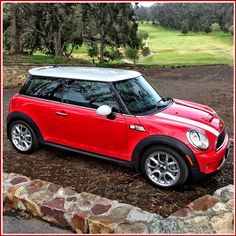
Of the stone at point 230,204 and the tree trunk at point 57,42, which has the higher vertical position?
the tree trunk at point 57,42

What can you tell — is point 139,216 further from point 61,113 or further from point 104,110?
point 61,113

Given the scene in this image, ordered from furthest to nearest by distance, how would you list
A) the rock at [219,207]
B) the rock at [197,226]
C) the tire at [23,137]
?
1. the tire at [23,137]
2. the rock at [219,207]
3. the rock at [197,226]

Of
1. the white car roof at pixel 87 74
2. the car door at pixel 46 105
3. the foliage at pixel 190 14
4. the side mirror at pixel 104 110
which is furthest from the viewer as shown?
the foliage at pixel 190 14

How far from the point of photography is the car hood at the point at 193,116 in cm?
496

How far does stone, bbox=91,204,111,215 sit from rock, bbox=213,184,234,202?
1.50 meters

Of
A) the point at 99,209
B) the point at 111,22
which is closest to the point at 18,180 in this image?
the point at 99,209

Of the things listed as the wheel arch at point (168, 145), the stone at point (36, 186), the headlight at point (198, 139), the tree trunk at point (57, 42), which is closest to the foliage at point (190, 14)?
the tree trunk at point (57, 42)

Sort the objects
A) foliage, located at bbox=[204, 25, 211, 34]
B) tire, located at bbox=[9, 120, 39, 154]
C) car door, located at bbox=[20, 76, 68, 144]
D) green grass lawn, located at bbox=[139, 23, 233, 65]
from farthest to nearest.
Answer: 1. foliage, located at bbox=[204, 25, 211, 34]
2. green grass lawn, located at bbox=[139, 23, 233, 65]
3. tire, located at bbox=[9, 120, 39, 154]
4. car door, located at bbox=[20, 76, 68, 144]

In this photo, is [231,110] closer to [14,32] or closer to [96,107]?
[96,107]

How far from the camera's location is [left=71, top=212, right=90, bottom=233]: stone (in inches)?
165

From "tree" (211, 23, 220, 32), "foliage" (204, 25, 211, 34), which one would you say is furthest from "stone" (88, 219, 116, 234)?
"foliage" (204, 25, 211, 34)

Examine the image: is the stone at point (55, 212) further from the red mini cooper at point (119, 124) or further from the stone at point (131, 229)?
the red mini cooper at point (119, 124)

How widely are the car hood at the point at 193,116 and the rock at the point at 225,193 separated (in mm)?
777

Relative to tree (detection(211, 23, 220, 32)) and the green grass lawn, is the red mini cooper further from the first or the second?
tree (detection(211, 23, 220, 32))
